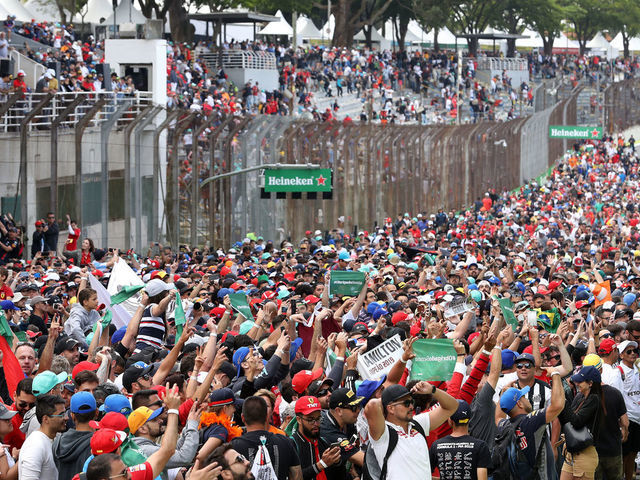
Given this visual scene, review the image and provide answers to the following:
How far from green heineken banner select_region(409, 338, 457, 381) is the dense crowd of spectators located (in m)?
0.02

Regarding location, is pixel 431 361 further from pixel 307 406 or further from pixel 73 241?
pixel 73 241

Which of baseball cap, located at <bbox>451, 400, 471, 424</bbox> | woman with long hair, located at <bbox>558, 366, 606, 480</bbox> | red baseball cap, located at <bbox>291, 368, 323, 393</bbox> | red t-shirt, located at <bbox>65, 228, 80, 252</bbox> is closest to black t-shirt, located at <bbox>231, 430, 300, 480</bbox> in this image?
baseball cap, located at <bbox>451, 400, 471, 424</bbox>

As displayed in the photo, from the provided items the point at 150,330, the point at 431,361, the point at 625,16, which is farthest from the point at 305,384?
the point at 625,16

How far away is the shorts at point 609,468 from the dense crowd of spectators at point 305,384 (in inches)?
0.5

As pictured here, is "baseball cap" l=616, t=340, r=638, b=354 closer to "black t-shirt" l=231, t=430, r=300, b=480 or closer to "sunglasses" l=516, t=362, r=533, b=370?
"sunglasses" l=516, t=362, r=533, b=370

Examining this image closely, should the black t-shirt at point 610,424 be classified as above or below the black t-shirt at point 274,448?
below

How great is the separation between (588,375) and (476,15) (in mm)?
74108

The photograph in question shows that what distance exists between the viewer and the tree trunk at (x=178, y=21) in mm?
51688

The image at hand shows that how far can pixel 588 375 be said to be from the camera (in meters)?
9.18

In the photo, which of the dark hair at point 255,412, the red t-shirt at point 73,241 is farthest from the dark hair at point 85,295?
the red t-shirt at point 73,241

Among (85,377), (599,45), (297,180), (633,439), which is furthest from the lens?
(599,45)

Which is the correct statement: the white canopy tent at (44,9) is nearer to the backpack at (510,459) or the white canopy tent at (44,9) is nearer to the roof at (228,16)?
the roof at (228,16)

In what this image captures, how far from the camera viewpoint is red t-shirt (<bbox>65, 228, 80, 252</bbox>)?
2123 cm

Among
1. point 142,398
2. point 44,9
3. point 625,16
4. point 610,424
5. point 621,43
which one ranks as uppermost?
point 625,16
